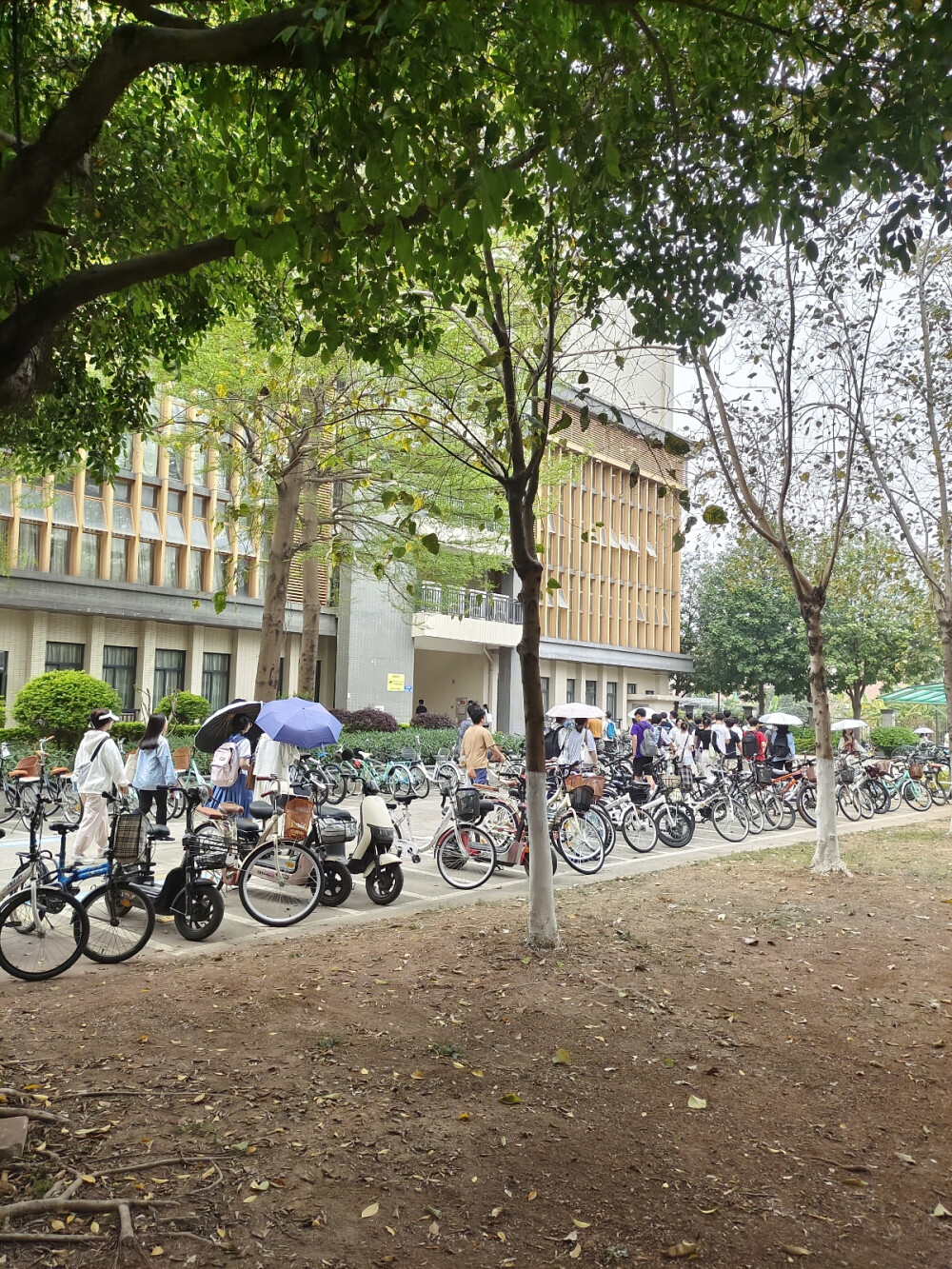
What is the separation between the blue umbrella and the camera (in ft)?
32.5

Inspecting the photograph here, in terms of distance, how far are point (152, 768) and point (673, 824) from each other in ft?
23.6

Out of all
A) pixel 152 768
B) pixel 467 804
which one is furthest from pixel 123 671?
pixel 467 804

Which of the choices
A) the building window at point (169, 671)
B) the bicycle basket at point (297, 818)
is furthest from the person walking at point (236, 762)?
the building window at point (169, 671)

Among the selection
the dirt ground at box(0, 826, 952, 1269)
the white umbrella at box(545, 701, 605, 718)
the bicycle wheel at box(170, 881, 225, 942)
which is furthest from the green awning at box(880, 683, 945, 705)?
the bicycle wheel at box(170, 881, 225, 942)

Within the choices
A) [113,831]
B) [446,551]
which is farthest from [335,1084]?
[446,551]

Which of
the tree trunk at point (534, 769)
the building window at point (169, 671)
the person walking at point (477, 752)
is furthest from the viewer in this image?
the building window at point (169, 671)

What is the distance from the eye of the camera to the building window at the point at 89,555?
2609 cm

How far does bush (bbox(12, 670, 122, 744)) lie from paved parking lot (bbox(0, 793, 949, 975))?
5592mm

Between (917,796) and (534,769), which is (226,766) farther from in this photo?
(917,796)

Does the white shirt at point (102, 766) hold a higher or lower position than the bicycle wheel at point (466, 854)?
higher

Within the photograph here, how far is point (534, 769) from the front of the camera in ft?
24.1

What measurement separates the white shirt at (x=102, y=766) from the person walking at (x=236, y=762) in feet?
6.37

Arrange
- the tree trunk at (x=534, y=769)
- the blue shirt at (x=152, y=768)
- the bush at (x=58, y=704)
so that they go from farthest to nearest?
the bush at (x=58, y=704), the blue shirt at (x=152, y=768), the tree trunk at (x=534, y=769)

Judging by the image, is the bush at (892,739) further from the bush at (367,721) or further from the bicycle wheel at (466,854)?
the bicycle wheel at (466,854)
